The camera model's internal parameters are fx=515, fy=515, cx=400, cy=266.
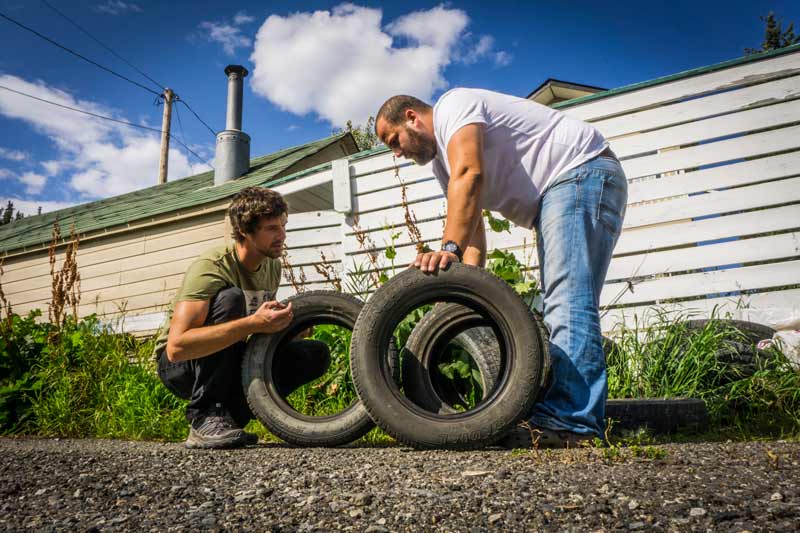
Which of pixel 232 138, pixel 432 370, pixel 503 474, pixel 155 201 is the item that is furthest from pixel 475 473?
pixel 155 201

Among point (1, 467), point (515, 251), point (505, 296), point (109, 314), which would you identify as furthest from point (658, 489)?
point (109, 314)

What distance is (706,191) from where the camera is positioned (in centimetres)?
408

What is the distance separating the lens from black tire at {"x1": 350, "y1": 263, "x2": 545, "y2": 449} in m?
2.01

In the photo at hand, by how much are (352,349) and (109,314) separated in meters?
8.41

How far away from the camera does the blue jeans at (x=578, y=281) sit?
2.12 m

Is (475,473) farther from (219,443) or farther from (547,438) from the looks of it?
(219,443)

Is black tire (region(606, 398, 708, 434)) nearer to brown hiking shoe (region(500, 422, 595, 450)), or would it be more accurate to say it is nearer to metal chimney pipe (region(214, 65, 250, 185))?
brown hiking shoe (region(500, 422, 595, 450))

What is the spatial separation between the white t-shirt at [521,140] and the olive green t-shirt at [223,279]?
132 centimetres

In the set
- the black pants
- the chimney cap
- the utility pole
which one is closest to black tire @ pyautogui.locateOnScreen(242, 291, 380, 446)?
the black pants

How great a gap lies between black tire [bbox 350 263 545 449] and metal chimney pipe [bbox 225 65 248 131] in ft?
29.9

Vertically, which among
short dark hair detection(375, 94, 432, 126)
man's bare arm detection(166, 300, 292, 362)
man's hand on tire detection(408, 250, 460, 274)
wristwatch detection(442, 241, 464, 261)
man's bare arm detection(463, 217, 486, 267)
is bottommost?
man's bare arm detection(166, 300, 292, 362)

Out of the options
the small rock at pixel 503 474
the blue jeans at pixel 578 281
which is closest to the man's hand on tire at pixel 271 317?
the blue jeans at pixel 578 281

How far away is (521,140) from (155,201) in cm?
1029

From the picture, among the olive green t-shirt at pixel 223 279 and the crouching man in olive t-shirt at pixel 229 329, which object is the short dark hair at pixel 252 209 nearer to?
the crouching man in olive t-shirt at pixel 229 329
